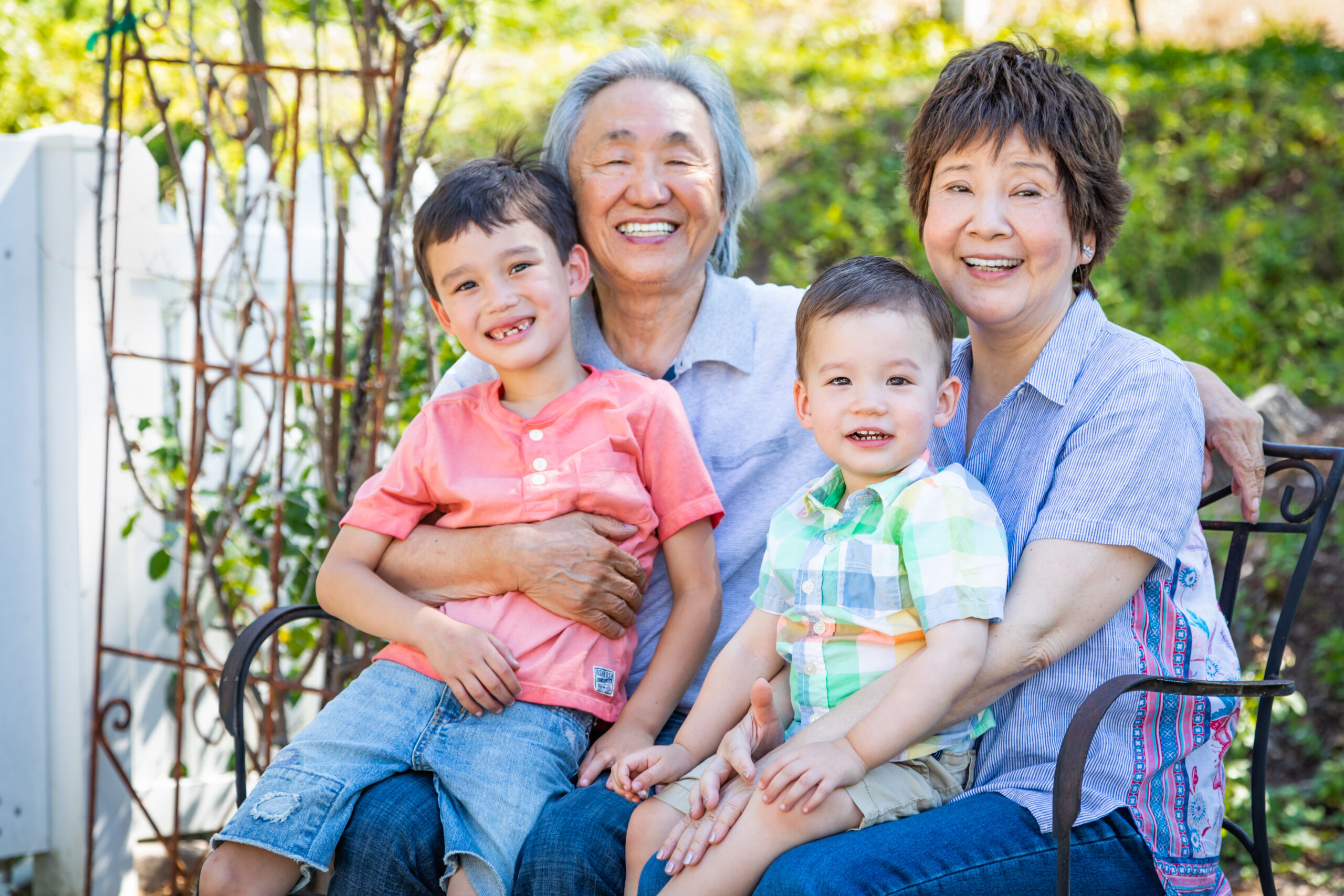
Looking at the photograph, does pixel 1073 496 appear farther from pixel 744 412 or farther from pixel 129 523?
pixel 129 523

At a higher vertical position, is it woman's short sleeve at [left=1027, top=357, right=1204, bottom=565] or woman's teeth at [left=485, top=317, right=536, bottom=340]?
woman's teeth at [left=485, top=317, right=536, bottom=340]

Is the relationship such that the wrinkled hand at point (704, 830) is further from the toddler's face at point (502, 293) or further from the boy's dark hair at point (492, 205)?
the boy's dark hair at point (492, 205)

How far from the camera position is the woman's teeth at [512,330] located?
221 cm

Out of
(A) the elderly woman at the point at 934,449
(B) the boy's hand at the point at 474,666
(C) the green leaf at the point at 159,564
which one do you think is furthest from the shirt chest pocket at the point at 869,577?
(C) the green leaf at the point at 159,564

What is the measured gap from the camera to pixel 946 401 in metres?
1.95

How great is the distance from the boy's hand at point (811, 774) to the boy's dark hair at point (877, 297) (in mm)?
655

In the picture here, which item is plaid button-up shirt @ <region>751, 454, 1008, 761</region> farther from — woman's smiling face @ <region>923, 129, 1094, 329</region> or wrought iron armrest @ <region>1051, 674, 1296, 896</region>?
woman's smiling face @ <region>923, 129, 1094, 329</region>

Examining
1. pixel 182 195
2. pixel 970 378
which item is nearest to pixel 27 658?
pixel 182 195

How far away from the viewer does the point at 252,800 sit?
1.94 meters

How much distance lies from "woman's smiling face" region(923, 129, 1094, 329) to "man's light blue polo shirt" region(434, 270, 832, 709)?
1.71 feet

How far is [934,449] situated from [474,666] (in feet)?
3.02

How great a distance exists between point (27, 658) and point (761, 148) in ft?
16.6

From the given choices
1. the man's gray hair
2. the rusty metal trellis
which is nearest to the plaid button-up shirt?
the man's gray hair

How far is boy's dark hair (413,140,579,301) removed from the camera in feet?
7.23
